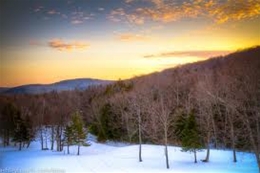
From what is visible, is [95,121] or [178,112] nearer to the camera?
[178,112]

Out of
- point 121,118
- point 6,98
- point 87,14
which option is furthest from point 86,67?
point 121,118

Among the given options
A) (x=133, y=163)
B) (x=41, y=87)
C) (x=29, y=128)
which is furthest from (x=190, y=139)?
(x=29, y=128)

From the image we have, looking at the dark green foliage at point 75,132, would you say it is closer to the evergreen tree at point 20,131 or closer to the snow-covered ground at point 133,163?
the snow-covered ground at point 133,163

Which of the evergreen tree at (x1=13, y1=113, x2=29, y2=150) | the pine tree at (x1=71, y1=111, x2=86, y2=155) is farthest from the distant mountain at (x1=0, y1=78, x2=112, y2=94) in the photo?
the pine tree at (x1=71, y1=111, x2=86, y2=155)

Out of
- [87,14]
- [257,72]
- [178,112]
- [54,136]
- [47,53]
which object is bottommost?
[54,136]

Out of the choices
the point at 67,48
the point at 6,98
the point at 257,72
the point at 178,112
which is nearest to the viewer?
the point at 257,72

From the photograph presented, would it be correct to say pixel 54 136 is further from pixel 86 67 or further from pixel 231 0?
pixel 231 0

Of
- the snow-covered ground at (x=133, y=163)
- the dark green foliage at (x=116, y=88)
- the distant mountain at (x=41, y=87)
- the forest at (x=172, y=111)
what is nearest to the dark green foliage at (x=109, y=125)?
the forest at (x=172, y=111)

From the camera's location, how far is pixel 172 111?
54.4 ft

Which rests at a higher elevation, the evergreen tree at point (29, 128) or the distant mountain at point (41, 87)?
the distant mountain at point (41, 87)

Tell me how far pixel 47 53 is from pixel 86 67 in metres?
1.33

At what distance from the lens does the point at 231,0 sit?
966 cm

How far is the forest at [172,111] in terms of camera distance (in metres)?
10.3

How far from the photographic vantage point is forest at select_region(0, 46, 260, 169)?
33.8 ft
